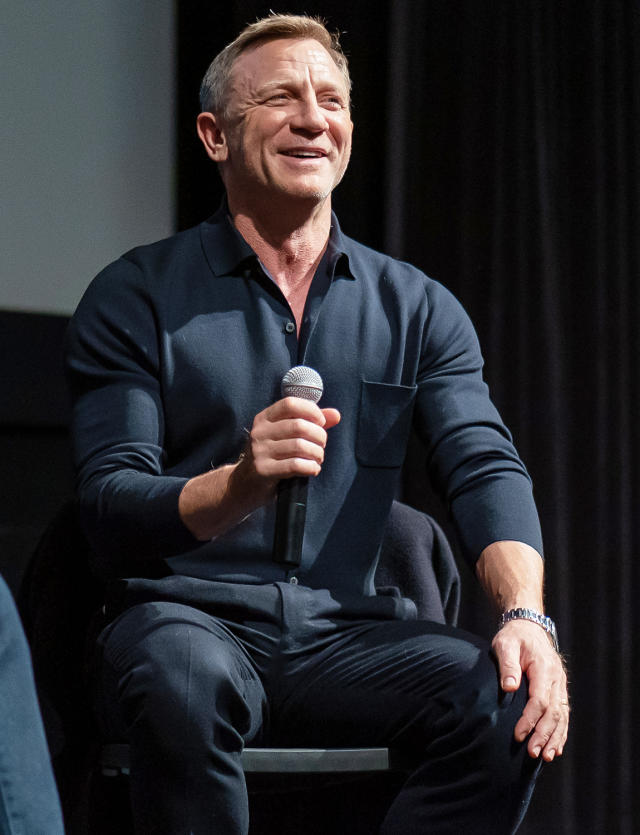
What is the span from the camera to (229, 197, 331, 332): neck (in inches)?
70.2

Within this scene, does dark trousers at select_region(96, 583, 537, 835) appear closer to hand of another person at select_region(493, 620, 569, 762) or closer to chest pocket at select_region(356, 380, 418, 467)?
hand of another person at select_region(493, 620, 569, 762)

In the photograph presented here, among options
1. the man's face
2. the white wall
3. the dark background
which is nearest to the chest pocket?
the man's face

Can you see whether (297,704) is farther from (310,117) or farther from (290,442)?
(310,117)

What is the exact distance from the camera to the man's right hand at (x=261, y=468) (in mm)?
1339

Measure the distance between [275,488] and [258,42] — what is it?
2.59ft

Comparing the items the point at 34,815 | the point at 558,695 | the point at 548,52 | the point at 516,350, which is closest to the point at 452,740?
the point at 558,695

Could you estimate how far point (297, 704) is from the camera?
58.9 inches

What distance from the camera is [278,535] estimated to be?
1.31 metres

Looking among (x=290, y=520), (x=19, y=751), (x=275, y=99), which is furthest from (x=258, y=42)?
(x=19, y=751)

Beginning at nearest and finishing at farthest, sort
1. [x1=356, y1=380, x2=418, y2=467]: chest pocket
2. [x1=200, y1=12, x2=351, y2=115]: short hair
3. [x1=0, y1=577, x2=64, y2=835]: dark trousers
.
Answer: [x1=0, y1=577, x2=64, y2=835]: dark trousers → [x1=356, y1=380, x2=418, y2=467]: chest pocket → [x1=200, y1=12, x2=351, y2=115]: short hair

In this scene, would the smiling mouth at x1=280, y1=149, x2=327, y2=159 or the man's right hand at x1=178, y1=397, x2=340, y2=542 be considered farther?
the smiling mouth at x1=280, y1=149, x2=327, y2=159

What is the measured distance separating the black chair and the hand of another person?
0.19 metres

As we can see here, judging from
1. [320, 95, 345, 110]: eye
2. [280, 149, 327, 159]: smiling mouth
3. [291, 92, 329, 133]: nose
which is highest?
[320, 95, 345, 110]: eye

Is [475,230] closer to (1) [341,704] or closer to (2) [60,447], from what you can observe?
(2) [60,447]
